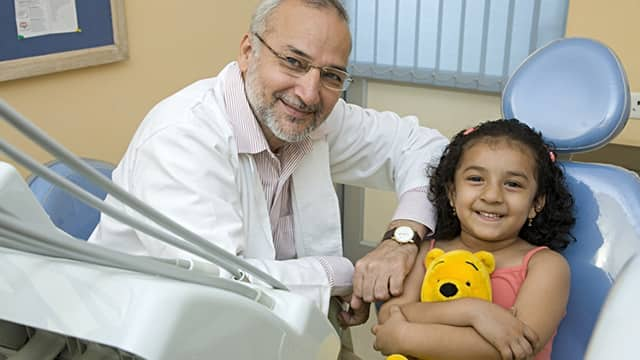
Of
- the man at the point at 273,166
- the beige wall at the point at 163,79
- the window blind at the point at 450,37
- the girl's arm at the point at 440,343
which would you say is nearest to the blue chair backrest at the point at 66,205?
the man at the point at 273,166

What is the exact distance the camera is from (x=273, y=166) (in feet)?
4.75

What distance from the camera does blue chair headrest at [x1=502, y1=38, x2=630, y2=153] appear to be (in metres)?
1.35

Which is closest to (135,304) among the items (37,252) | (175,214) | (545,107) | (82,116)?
(37,252)

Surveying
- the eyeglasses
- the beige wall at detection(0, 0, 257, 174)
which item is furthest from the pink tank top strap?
the beige wall at detection(0, 0, 257, 174)

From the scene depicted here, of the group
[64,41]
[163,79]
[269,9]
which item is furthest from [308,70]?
[163,79]

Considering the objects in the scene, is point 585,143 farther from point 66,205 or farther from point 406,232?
point 66,205

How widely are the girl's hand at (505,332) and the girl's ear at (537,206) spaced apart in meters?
0.30

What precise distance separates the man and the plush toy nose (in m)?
0.09

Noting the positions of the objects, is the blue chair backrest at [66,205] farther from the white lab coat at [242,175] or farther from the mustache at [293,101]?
the mustache at [293,101]

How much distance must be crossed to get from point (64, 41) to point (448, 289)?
57.3 inches

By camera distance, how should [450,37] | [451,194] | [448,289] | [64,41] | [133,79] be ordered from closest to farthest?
[448,289] < [451,194] < [64,41] < [133,79] < [450,37]

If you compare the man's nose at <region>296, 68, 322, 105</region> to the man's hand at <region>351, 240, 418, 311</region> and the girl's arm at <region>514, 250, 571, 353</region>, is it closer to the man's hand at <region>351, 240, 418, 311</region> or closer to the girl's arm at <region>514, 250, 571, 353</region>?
the man's hand at <region>351, 240, 418, 311</region>

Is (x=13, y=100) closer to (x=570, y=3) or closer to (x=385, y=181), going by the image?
(x=385, y=181)

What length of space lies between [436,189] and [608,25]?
1006mm
